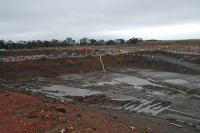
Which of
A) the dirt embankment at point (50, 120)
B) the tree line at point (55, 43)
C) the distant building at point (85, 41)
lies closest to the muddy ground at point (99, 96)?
the dirt embankment at point (50, 120)

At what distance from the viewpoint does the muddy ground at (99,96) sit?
15.4 m

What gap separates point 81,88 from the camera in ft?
95.7

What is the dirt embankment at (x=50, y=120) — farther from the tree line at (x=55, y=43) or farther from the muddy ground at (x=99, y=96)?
the tree line at (x=55, y=43)

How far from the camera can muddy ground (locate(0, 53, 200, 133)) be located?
15.4 meters

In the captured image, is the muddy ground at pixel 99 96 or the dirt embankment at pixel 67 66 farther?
the dirt embankment at pixel 67 66

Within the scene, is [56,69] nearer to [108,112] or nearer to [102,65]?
[102,65]

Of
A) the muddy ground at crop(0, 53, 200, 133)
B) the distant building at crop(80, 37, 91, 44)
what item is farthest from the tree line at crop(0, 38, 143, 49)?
the muddy ground at crop(0, 53, 200, 133)

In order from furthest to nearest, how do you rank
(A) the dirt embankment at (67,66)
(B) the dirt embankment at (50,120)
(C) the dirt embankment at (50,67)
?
1. (C) the dirt embankment at (50,67)
2. (A) the dirt embankment at (67,66)
3. (B) the dirt embankment at (50,120)

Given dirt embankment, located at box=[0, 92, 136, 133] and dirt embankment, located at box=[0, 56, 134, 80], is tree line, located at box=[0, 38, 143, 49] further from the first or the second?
dirt embankment, located at box=[0, 92, 136, 133]

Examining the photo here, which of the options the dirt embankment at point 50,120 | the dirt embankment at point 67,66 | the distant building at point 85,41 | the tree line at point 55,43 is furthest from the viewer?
the distant building at point 85,41

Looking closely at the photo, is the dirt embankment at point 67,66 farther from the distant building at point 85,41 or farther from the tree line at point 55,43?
the distant building at point 85,41

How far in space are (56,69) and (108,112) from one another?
Answer: 73.3 ft

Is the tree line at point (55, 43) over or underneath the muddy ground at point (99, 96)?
over

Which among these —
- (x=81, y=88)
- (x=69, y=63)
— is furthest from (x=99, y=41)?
(x=81, y=88)
